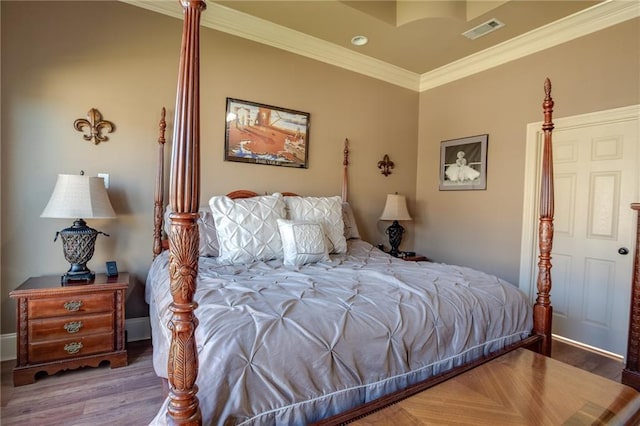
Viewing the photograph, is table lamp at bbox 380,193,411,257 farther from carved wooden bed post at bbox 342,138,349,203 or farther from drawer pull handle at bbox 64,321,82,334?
drawer pull handle at bbox 64,321,82,334

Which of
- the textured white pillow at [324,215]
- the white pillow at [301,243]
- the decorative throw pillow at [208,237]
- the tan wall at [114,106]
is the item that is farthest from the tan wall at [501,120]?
the decorative throw pillow at [208,237]

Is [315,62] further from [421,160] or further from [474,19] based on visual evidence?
[421,160]

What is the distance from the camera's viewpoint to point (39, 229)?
249 cm

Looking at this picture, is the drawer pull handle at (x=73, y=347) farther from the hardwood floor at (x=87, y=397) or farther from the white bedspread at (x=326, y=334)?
the white bedspread at (x=326, y=334)

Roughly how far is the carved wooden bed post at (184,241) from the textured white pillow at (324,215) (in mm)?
1892

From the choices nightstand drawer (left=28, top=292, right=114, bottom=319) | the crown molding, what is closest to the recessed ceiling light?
the crown molding

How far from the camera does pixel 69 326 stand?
7.22ft

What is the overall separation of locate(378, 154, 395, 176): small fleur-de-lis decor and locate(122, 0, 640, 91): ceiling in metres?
1.11

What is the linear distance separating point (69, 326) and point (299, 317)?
1.85 metres

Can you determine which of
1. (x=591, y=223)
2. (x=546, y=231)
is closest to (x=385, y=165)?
(x=591, y=223)

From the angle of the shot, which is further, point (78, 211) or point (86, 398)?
point (78, 211)

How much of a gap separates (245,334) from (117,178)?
2.23m

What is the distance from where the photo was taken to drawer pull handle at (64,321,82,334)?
2.20 meters

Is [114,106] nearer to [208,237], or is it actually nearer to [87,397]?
[208,237]
